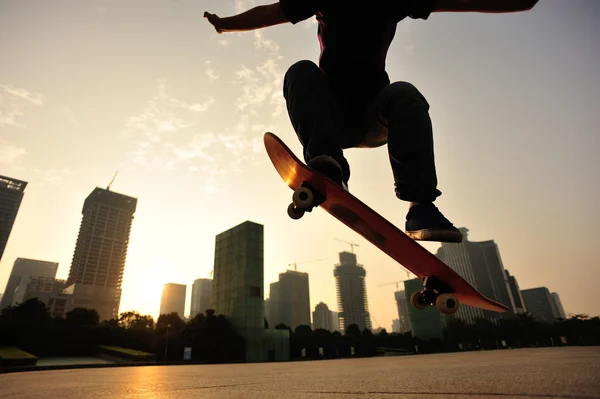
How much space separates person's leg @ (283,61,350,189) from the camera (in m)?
2.22

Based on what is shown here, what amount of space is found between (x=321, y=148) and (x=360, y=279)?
186761 mm

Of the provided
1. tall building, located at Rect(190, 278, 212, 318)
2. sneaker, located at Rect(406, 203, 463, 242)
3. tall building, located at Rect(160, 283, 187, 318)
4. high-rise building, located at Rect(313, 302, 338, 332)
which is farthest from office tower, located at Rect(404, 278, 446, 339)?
tall building, located at Rect(160, 283, 187, 318)

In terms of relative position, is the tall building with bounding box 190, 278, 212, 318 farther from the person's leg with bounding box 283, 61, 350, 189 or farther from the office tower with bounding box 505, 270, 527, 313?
the person's leg with bounding box 283, 61, 350, 189

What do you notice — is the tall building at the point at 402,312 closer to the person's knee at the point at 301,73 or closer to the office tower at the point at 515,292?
the office tower at the point at 515,292

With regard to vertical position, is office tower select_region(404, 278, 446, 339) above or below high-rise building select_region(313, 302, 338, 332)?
below

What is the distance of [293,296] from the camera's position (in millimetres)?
155125

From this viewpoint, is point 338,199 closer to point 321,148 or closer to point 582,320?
point 321,148

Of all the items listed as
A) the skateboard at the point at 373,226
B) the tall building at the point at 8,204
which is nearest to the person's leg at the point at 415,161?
the skateboard at the point at 373,226

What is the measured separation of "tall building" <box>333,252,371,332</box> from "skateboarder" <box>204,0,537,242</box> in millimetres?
180014

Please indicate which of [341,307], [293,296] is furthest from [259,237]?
[341,307]

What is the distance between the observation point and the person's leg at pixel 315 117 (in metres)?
2.22

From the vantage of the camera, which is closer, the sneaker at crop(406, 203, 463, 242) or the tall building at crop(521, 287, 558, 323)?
the sneaker at crop(406, 203, 463, 242)

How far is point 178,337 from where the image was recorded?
37062 millimetres

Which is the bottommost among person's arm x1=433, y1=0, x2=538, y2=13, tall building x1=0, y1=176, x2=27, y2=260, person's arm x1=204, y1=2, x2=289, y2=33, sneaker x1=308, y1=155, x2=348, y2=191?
sneaker x1=308, y1=155, x2=348, y2=191
